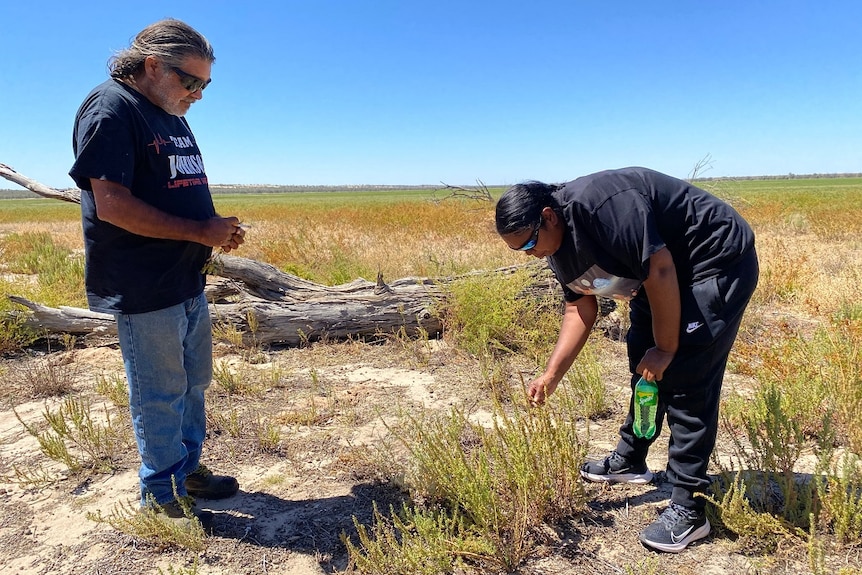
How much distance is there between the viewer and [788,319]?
16.4ft

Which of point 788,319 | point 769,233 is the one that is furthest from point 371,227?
point 788,319

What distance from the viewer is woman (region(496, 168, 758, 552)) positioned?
176 cm

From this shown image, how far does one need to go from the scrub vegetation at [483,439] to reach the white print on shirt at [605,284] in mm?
488

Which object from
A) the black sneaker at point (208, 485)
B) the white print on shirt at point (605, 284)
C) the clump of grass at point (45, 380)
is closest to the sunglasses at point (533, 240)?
the white print on shirt at point (605, 284)

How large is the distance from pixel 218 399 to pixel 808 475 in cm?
338

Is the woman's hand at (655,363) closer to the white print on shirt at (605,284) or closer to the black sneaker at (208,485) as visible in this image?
the white print on shirt at (605,284)

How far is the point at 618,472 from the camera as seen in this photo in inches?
97.1

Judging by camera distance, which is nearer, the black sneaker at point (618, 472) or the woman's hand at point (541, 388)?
the woman's hand at point (541, 388)

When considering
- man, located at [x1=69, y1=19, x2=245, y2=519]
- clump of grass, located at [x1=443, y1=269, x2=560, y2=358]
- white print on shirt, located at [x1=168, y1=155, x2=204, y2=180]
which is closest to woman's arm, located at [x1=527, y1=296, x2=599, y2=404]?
man, located at [x1=69, y1=19, x2=245, y2=519]

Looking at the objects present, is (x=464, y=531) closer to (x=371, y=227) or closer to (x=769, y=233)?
(x=769, y=233)

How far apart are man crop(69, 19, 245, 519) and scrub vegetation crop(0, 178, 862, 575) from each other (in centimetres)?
41

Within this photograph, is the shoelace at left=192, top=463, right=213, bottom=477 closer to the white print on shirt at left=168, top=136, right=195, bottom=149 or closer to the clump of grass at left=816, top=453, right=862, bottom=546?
the white print on shirt at left=168, top=136, right=195, bottom=149

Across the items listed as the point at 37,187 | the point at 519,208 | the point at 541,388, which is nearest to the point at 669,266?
the point at 519,208

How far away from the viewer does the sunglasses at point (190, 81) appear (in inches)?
76.1
